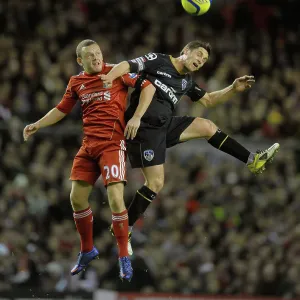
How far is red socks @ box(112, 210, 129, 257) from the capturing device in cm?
900

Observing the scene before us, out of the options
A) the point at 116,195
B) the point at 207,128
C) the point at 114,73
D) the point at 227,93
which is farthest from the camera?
the point at 227,93

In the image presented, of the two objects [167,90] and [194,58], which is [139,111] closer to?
[167,90]

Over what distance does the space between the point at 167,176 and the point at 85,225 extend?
6589 mm

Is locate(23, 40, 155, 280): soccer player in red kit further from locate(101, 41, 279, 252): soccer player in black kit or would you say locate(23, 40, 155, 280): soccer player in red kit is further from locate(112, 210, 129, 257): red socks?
locate(101, 41, 279, 252): soccer player in black kit

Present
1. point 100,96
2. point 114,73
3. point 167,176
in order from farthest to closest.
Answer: point 167,176, point 100,96, point 114,73

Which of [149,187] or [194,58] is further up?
[194,58]

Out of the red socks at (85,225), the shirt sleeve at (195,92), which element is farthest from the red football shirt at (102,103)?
the red socks at (85,225)

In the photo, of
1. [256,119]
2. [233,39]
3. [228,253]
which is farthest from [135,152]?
[233,39]

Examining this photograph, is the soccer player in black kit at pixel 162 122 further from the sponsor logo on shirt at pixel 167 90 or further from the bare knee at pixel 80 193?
the bare knee at pixel 80 193

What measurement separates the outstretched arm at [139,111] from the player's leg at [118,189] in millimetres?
197

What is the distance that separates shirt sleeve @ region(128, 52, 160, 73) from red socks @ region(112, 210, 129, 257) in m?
1.56

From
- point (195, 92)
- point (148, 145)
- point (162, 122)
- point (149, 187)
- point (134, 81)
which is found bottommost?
point (149, 187)

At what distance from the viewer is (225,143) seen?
9.75 metres

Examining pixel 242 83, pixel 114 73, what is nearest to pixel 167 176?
pixel 242 83
